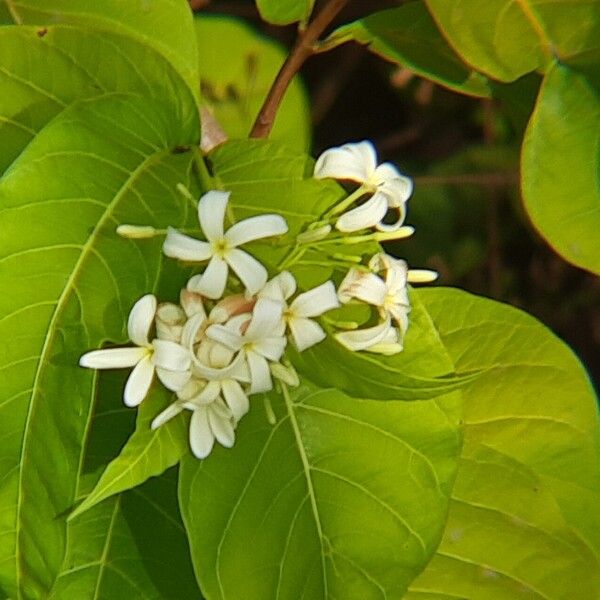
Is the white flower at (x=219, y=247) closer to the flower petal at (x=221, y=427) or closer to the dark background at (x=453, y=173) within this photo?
the flower petal at (x=221, y=427)

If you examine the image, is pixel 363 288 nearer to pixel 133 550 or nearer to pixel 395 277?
pixel 395 277

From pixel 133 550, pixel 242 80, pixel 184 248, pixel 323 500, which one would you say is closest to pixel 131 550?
pixel 133 550

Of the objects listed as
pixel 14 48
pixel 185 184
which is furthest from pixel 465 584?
pixel 14 48

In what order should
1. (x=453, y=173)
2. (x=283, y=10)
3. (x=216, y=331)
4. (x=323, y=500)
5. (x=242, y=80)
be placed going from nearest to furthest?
(x=216, y=331)
(x=323, y=500)
(x=283, y=10)
(x=242, y=80)
(x=453, y=173)

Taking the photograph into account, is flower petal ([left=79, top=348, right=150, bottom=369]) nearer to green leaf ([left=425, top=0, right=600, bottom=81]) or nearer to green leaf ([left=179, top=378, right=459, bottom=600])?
green leaf ([left=179, top=378, right=459, bottom=600])

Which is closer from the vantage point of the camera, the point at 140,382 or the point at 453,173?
the point at 140,382

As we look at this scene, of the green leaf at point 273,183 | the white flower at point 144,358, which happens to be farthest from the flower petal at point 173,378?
the green leaf at point 273,183

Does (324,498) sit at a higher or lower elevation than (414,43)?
lower
